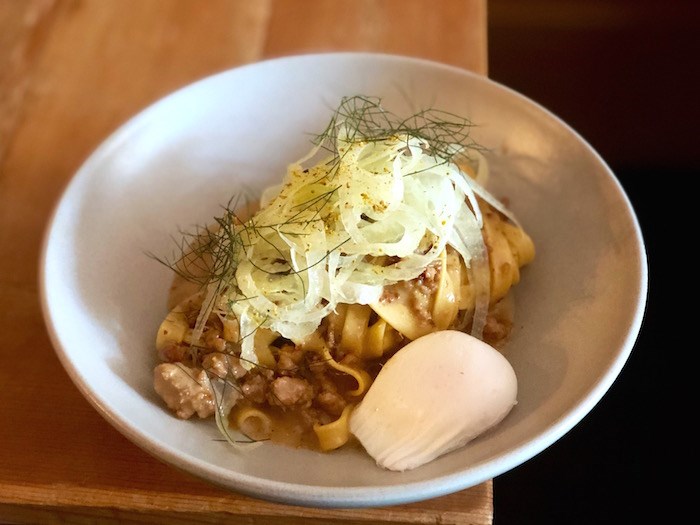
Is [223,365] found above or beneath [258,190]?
beneath

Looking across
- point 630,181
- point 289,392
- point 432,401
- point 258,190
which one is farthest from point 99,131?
point 630,181

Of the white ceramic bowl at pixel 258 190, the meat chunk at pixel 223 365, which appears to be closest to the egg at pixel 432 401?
the white ceramic bowl at pixel 258 190

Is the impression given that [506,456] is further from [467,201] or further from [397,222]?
[467,201]

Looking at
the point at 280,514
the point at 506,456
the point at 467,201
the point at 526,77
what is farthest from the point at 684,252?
the point at 280,514

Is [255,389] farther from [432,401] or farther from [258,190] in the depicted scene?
[258,190]

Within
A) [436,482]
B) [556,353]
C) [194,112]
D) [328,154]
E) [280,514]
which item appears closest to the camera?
[436,482]

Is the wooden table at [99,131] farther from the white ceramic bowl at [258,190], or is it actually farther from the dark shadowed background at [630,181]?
the dark shadowed background at [630,181]
